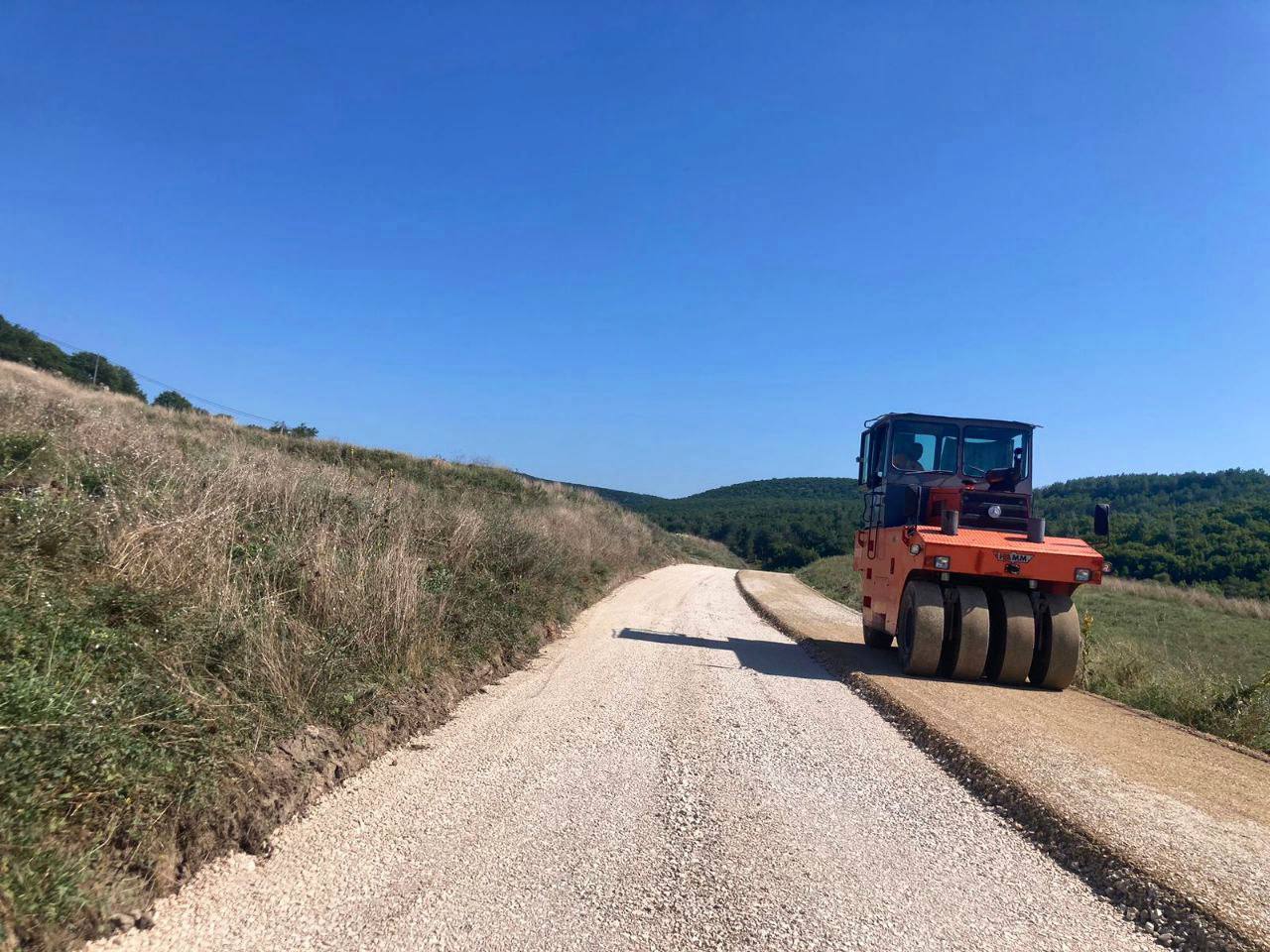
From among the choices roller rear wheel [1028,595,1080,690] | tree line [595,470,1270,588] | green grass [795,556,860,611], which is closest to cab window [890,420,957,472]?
tree line [595,470,1270,588]

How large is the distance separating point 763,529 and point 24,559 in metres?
85.9

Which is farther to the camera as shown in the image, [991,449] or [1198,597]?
[1198,597]

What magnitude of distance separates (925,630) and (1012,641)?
3.45ft

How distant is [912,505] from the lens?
1154 centimetres

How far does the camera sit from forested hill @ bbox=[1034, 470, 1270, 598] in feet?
146

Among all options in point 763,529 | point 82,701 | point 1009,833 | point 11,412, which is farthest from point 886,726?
point 763,529

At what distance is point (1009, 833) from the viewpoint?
15.7ft

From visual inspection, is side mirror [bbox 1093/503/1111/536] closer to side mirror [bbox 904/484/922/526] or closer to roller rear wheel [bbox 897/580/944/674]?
side mirror [bbox 904/484/922/526]

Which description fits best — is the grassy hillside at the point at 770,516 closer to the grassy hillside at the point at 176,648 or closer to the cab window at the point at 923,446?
the cab window at the point at 923,446

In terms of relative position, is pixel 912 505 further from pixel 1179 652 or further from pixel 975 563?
pixel 1179 652

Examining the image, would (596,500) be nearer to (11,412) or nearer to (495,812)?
(11,412)

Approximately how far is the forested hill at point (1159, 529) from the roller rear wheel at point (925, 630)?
112 inches

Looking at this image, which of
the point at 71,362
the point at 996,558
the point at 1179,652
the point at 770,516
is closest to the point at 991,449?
the point at 996,558

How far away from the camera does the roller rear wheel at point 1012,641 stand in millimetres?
9391
